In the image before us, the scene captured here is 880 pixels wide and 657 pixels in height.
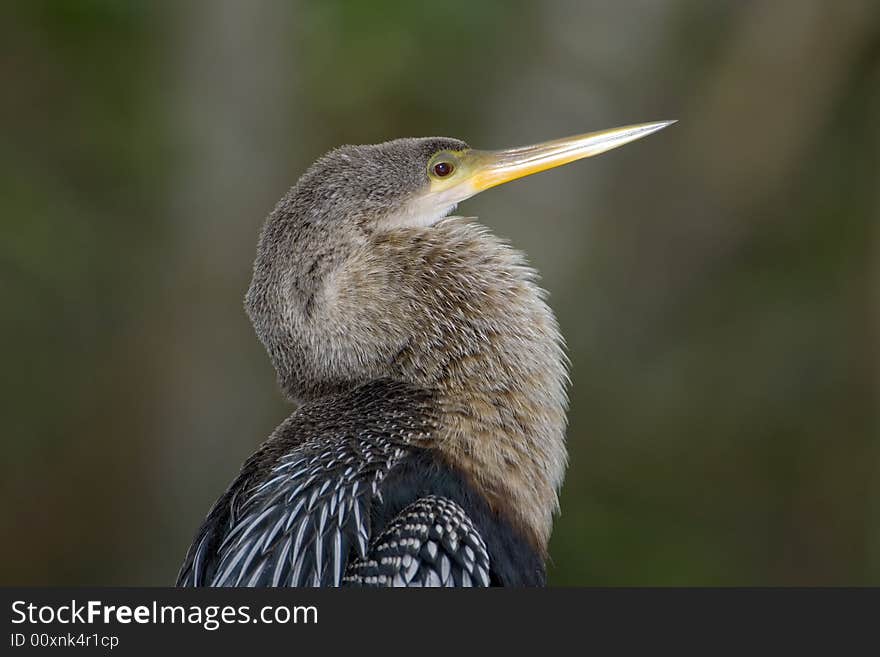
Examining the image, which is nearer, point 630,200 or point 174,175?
point 174,175

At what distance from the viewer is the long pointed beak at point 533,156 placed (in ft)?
12.2

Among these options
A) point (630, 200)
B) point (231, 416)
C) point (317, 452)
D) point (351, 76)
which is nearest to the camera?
point (317, 452)

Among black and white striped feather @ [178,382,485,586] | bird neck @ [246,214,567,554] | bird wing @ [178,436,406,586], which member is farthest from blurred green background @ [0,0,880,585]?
bird wing @ [178,436,406,586]

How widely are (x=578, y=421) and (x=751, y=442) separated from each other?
1.30m

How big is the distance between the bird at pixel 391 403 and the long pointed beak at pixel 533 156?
192 mm

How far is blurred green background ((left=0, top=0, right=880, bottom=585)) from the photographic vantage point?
6.87 meters

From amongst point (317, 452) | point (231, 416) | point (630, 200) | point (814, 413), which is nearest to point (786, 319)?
point (814, 413)

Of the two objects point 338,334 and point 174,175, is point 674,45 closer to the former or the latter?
point 174,175

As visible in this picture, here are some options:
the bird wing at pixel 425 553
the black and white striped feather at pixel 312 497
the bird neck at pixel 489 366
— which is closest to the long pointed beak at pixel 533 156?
the bird neck at pixel 489 366

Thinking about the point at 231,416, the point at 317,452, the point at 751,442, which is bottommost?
the point at 751,442

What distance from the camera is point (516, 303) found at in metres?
3.43

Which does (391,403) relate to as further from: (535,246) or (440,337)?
(535,246)

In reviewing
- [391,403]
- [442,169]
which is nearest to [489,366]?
[391,403]

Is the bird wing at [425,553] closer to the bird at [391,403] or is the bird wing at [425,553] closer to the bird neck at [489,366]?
the bird at [391,403]
